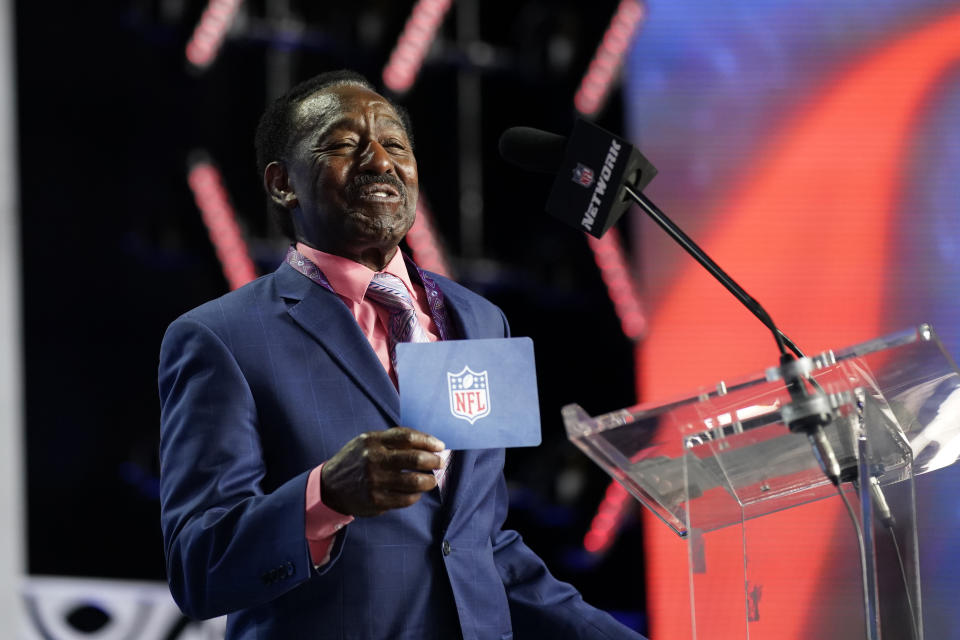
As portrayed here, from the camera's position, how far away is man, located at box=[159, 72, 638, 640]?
1610mm

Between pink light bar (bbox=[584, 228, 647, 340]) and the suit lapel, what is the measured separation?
2.77 meters

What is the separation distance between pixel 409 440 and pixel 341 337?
46 centimetres

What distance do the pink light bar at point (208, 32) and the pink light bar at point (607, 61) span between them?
1.44 metres

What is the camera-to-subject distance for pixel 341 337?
6.20ft

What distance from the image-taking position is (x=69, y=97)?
Answer: 151 inches

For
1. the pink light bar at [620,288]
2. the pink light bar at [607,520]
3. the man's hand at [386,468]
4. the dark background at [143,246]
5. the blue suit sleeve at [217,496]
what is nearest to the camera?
the man's hand at [386,468]

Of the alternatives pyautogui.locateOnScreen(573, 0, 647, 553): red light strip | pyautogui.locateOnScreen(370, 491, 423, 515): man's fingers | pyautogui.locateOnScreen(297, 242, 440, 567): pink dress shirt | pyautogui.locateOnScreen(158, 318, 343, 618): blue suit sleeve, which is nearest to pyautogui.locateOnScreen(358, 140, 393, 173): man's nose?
pyautogui.locateOnScreen(297, 242, 440, 567): pink dress shirt

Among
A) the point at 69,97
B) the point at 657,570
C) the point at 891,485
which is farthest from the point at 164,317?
the point at 891,485

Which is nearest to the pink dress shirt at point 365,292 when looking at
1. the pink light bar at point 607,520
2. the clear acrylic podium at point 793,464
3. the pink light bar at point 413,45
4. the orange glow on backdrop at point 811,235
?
the clear acrylic podium at point 793,464

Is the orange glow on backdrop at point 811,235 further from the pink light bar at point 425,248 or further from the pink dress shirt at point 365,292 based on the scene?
the pink dress shirt at point 365,292

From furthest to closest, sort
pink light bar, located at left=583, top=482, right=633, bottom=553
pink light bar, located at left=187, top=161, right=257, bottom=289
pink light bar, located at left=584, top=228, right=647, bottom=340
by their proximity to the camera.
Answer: pink light bar, located at left=584, top=228, right=647, bottom=340 < pink light bar, located at left=583, top=482, right=633, bottom=553 < pink light bar, located at left=187, top=161, right=257, bottom=289

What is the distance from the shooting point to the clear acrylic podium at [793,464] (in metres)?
1.51

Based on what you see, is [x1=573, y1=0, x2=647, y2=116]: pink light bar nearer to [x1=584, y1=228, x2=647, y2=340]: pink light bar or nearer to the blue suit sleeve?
[x1=584, y1=228, x2=647, y2=340]: pink light bar

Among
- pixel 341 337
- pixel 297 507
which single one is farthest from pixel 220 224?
pixel 297 507
